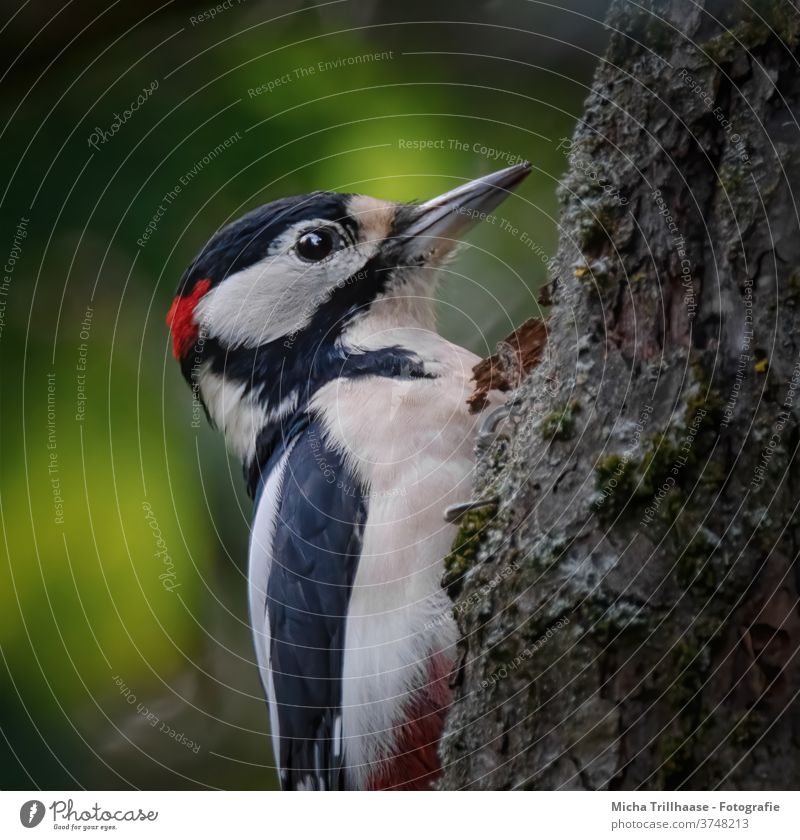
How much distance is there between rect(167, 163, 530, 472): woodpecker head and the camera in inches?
48.8

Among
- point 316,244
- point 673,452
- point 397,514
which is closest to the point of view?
point 673,452

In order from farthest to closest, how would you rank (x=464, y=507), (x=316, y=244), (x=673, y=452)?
(x=316, y=244) < (x=464, y=507) < (x=673, y=452)

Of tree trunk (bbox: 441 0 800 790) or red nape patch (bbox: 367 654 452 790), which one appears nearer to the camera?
tree trunk (bbox: 441 0 800 790)

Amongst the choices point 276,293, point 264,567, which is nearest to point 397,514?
point 264,567

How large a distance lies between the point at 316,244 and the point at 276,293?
0.09 m

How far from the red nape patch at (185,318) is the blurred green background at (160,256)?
115 mm

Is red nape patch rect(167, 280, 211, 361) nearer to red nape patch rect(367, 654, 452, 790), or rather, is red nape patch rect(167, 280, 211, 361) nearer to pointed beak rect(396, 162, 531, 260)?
pointed beak rect(396, 162, 531, 260)

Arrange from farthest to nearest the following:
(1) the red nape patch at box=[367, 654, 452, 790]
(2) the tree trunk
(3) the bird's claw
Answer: (1) the red nape patch at box=[367, 654, 452, 790], (3) the bird's claw, (2) the tree trunk

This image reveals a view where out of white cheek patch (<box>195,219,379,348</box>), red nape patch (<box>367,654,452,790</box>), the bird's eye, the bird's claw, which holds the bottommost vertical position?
red nape patch (<box>367,654,452,790</box>)

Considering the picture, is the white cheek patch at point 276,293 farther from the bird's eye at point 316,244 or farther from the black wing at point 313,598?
the black wing at point 313,598

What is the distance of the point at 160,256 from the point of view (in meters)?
1.44

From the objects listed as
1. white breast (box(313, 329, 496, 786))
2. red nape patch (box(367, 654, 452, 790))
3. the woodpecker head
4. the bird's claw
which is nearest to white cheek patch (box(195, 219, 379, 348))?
the woodpecker head

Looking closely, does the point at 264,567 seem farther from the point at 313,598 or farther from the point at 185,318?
the point at 185,318
